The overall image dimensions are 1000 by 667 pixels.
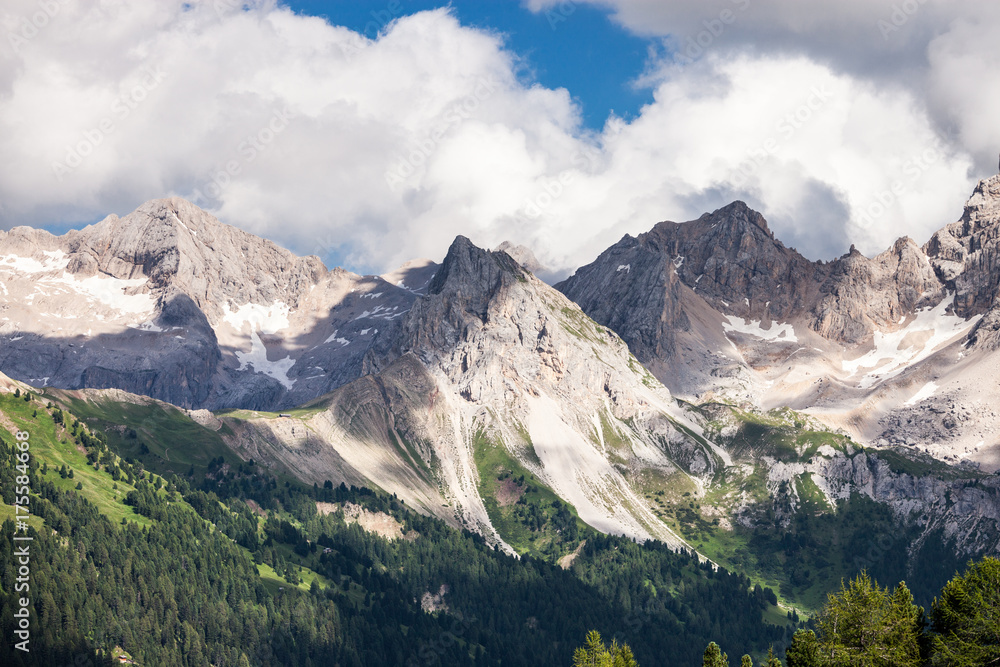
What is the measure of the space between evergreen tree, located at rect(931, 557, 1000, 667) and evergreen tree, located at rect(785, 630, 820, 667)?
997cm

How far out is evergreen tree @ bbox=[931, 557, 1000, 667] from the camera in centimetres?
8000

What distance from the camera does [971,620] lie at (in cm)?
8300

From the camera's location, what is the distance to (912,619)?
8744 cm

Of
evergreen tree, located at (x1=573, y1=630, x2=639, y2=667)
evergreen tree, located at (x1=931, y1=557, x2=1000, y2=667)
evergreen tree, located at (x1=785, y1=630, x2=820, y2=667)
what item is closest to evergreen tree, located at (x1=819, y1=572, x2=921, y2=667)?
evergreen tree, located at (x1=785, y1=630, x2=820, y2=667)

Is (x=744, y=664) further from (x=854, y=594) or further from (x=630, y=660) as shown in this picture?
(x=630, y=660)

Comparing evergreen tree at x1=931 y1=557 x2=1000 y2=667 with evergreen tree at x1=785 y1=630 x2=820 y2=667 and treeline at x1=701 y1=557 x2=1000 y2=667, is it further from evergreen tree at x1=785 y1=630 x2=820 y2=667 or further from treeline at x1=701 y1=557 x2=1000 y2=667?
evergreen tree at x1=785 y1=630 x2=820 y2=667

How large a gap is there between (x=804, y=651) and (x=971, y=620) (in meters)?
14.8

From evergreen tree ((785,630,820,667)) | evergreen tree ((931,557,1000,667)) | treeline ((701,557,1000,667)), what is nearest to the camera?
evergreen tree ((931,557,1000,667))

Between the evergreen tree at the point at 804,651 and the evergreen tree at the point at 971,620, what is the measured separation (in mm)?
9971

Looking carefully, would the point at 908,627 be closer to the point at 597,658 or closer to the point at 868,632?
the point at 868,632

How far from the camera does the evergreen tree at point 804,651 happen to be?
295 feet

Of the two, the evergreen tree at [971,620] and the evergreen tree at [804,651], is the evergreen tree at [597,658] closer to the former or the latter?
the evergreen tree at [804,651]

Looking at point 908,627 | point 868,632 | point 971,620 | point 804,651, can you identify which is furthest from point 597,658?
point 971,620

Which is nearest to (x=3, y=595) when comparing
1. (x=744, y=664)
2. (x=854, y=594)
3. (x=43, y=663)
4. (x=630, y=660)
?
(x=43, y=663)
